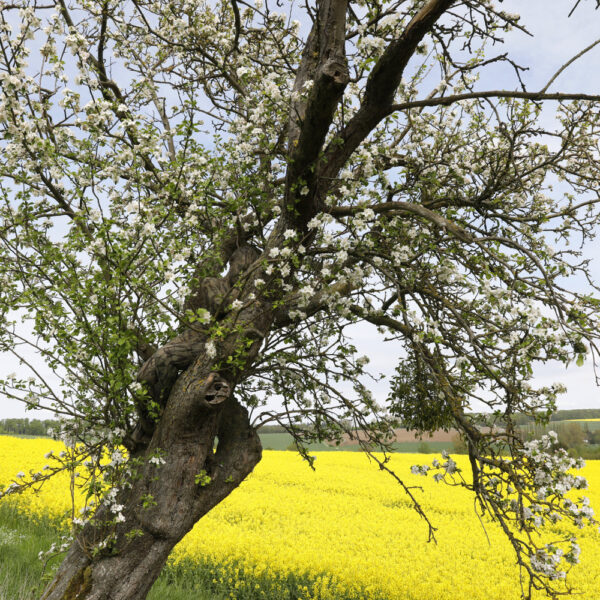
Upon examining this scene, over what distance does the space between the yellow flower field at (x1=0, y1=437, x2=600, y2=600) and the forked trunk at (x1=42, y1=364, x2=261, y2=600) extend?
6.12 meters

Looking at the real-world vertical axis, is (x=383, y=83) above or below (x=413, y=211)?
above

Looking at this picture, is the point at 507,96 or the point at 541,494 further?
the point at 507,96

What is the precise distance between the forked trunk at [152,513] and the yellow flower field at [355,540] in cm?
612

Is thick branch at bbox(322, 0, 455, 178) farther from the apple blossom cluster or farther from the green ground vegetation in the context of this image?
the green ground vegetation

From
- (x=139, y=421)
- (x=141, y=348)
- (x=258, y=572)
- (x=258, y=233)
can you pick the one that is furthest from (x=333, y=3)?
(x=258, y=572)

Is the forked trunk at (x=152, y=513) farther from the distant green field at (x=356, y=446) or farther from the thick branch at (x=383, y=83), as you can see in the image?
the distant green field at (x=356, y=446)

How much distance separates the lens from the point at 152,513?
5.71 metres

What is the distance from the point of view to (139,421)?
6281 millimetres

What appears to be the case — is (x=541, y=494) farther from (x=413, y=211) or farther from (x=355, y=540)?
(x=355, y=540)

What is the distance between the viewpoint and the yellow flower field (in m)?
11.4

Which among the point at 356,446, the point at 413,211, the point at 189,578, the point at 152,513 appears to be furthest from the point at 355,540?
the point at 356,446

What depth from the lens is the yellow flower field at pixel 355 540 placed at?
37.5ft

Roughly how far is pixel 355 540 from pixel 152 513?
998 cm

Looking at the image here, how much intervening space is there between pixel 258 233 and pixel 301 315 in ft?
5.87
